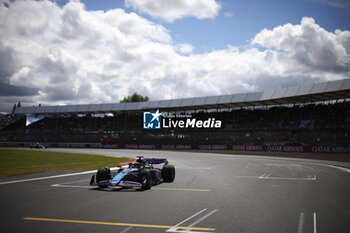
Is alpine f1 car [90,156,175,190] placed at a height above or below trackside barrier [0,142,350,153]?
below

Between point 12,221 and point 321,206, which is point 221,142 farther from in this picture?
point 12,221

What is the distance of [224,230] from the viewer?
541 cm

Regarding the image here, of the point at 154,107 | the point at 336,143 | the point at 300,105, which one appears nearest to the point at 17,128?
the point at 154,107

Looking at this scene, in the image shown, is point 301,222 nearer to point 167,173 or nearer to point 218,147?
point 167,173

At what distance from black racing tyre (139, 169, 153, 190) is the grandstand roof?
93.4 feet

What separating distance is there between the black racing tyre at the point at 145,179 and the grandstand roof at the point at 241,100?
2848 cm

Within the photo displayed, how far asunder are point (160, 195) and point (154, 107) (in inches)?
1836

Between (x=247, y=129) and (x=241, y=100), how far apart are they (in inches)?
Result: 170

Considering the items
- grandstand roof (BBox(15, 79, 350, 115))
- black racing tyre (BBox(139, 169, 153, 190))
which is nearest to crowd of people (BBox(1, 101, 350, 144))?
grandstand roof (BBox(15, 79, 350, 115))

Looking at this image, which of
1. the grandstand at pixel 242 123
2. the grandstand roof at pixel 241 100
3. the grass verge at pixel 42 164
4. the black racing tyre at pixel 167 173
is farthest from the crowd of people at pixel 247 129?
the black racing tyre at pixel 167 173

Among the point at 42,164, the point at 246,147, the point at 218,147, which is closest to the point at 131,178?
the point at 42,164

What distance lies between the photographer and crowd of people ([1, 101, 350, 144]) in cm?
3344

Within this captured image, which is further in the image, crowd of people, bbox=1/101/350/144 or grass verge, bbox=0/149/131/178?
crowd of people, bbox=1/101/350/144

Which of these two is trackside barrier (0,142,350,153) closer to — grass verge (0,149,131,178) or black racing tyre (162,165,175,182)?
grass verge (0,149,131,178)
